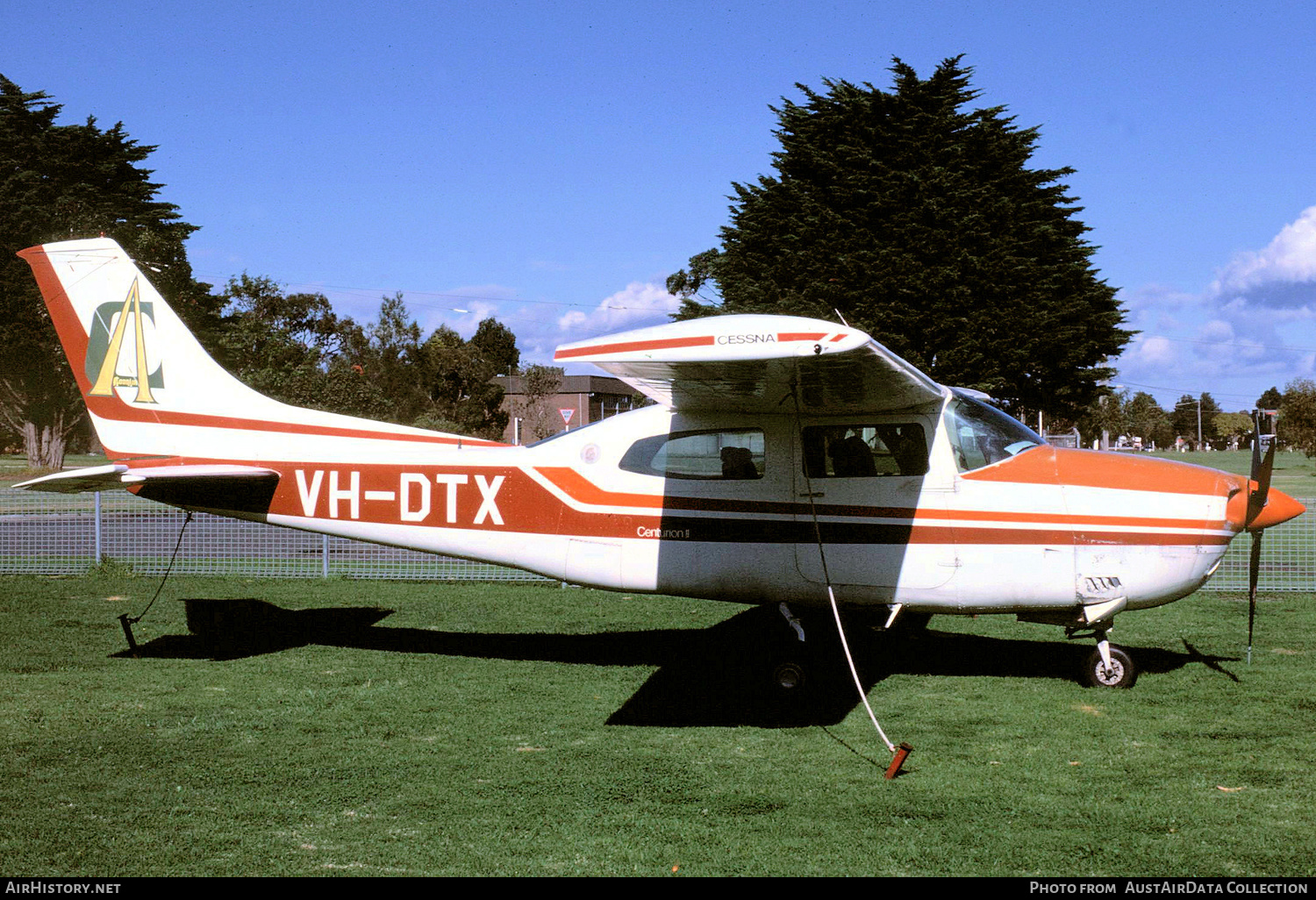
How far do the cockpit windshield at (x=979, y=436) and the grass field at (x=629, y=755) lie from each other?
1.84 m

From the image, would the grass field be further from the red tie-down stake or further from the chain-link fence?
the chain-link fence

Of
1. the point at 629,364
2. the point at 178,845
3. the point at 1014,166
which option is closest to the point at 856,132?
the point at 1014,166

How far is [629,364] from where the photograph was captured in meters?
6.04

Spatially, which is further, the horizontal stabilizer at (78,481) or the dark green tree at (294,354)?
the dark green tree at (294,354)

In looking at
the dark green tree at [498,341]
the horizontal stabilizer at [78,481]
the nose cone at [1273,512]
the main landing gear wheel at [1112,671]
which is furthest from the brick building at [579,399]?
the nose cone at [1273,512]

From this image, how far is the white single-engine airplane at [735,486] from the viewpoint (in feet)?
25.0

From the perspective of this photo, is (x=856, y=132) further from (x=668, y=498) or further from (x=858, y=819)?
(x=858, y=819)

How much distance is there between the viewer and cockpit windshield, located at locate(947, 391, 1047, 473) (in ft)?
25.8

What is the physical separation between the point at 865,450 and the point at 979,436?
2.89 ft

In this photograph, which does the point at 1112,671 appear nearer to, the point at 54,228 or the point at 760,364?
the point at 760,364

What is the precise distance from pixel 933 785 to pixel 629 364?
2957mm

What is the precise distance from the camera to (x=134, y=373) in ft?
31.1

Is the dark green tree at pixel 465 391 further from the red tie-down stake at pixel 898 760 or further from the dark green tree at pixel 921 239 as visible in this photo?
the red tie-down stake at pixel 898 760

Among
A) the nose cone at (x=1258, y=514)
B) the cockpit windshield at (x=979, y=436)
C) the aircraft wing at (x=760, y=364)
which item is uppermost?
the aircraft wing at (x=760, y=364)
